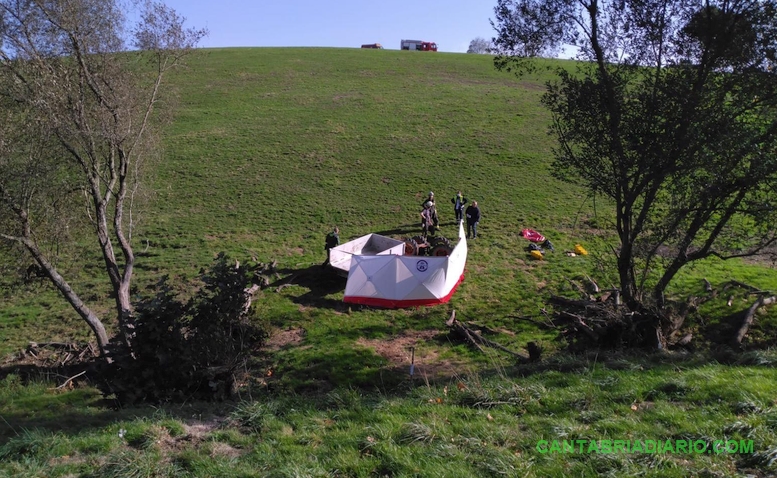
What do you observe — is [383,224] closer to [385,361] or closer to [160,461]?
[385,361]

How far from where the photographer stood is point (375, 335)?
44.3 feet

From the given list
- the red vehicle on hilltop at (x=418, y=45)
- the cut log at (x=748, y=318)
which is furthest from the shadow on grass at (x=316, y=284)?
the red vehicle on hilltop at (x=418, y=45)

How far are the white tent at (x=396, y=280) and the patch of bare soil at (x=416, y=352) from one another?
1826 mm

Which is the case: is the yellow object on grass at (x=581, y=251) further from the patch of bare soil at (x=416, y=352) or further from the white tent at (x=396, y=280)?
the patch of bare soil at (x=416, y=352)

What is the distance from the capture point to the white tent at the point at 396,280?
15.2 meters

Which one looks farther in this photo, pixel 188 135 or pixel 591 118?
pixel 188 135

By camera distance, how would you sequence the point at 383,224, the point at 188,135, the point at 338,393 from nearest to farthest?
the point at 338,393, the point at 383,224, the point at 188,135

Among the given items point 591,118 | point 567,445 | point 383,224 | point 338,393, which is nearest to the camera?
point 567,445

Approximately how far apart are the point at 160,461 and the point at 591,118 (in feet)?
34.8

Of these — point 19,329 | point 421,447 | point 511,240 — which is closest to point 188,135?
point 19,329

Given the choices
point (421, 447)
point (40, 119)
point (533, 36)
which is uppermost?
point (533, 36)

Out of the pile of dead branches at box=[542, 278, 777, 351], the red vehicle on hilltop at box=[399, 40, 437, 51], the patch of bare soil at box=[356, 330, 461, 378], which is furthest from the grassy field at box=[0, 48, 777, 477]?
the red vehicle on hilltop at box=[399, 40, 437, 51]

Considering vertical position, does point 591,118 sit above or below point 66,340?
above

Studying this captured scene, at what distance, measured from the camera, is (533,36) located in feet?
40.5
